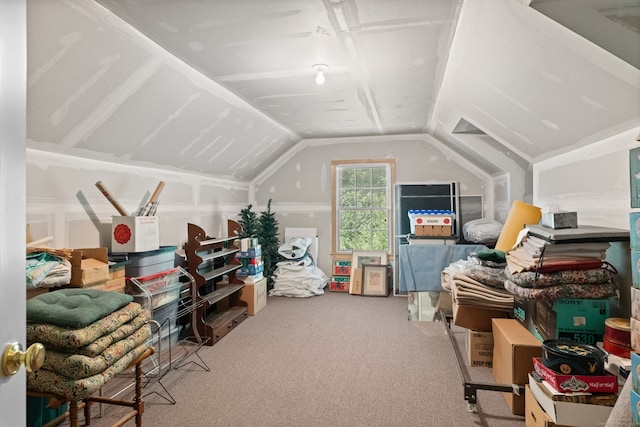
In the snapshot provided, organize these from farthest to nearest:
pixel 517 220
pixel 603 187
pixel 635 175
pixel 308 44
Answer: pixel 517 220, pixel 308 44, pixel 603 187, pixel 635 175

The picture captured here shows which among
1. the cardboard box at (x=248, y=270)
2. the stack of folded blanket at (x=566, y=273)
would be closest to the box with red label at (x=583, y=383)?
the stack of folded blanket at (x=566, y=273)

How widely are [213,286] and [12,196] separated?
394 cm

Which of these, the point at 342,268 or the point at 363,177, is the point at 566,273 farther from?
the point at 363,177

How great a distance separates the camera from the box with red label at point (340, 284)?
590 centimetres

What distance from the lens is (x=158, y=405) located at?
254 centimetres

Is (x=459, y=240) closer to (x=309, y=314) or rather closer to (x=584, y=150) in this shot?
(x=309, y=314)

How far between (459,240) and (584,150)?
9.02ft

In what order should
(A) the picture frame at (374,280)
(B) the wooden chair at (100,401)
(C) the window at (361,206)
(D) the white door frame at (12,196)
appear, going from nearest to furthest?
(D) the white door frame at (12,196) → (B) the wooden chair at (100,401) → (A) the picture frame at (374,280) → (C) the window at (361,206)

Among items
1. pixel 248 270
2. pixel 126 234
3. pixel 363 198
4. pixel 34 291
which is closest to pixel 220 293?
pixel 248 270

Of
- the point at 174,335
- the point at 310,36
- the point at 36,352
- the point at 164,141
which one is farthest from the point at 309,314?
the point at 36,352

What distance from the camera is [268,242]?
19.1 ft

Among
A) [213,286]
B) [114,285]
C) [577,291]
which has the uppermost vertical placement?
[577,291]

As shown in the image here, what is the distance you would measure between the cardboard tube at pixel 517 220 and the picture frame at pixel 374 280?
88.7 inches

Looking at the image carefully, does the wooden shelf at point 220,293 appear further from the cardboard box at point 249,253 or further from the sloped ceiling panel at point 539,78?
the sloped ceiling panel at point 539,78
